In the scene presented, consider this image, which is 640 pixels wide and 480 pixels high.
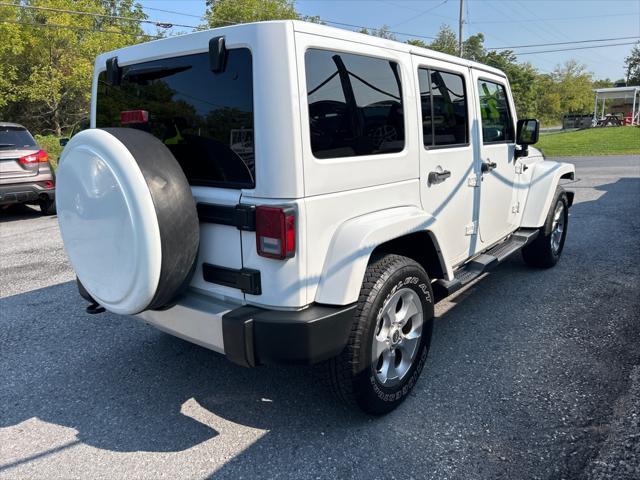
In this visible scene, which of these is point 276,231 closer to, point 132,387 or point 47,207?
point 132,387

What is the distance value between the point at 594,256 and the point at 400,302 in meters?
4.12

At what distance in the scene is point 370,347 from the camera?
100 inches

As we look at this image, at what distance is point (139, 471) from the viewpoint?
2.40 metres

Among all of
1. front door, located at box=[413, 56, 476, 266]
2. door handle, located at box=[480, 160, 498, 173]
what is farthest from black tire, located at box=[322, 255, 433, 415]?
door handle, located at box=[480, 160, 498, 173]

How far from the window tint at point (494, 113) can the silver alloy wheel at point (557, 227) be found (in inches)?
49.1

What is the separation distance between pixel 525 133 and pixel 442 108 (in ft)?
5.42

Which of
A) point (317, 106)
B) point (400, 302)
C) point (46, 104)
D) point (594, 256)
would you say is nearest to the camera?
point (317, 106)

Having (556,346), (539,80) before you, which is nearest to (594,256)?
(556,346)

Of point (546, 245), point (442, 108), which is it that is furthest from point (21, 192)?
point (546, 245)

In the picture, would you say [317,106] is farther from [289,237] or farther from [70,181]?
[70,181]

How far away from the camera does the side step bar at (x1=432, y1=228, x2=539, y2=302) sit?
329 centimetres

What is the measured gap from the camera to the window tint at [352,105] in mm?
2383

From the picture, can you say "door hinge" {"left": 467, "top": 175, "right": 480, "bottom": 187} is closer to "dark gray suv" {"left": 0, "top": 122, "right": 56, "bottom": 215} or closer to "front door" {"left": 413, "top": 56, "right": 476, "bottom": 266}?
"front door" {"left": 413, "top": 56, "right": 476, "bottom": 266}

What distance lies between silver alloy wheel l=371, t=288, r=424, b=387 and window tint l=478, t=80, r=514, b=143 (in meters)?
1.76
